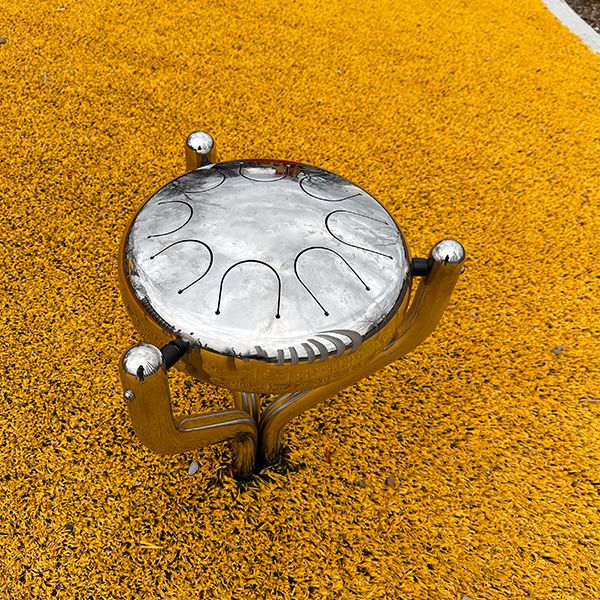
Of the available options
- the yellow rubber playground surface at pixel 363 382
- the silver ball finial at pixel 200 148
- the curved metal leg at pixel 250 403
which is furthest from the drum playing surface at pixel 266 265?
the yellow rubber playground surface at pixel 363 382

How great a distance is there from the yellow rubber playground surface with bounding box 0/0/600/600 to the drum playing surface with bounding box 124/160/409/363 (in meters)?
0.69

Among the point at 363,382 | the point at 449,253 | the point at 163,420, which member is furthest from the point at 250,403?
the point at 449,253

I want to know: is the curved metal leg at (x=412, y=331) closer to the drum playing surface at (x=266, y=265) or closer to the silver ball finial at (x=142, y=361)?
the drum playing surface at (x=266, y=265)

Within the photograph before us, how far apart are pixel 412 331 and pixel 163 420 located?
1.90ft

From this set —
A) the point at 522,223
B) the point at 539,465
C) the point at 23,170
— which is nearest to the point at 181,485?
the point at 539,465

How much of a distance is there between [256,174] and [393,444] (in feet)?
2.92

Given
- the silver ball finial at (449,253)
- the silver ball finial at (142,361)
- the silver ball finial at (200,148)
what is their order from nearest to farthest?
the silver ball finial at (142,361), the silver ball finial at (449,253), the silver ball finial at (200,148)

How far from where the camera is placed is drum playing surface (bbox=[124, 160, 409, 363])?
0.98 m

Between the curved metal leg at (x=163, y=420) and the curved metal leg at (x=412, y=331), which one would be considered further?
the curved metal leg at (x=412, y=331)

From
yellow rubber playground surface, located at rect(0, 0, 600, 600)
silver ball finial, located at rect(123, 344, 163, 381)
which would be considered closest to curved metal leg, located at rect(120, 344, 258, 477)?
silver ball finial, located at rect(123, 344, 163, 381)

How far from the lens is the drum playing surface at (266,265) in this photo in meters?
0.98

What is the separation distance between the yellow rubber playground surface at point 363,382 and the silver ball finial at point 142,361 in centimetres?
71

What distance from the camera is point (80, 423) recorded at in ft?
5.19

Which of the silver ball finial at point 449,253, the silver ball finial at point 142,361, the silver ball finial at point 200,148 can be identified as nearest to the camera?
the silver ball finial at point 142,361
